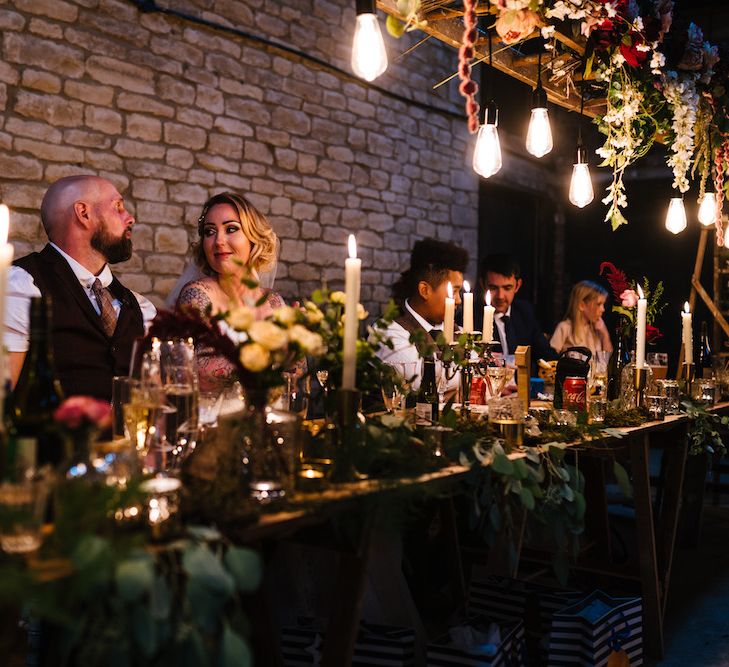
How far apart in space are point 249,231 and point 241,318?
1840mm

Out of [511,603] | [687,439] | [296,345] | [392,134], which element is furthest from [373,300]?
[296,345]

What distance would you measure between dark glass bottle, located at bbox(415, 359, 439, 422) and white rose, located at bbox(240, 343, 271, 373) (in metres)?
0.81

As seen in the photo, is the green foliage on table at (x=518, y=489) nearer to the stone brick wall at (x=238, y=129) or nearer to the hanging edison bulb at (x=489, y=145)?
the hanging edison bulb at (x=489, y=145)

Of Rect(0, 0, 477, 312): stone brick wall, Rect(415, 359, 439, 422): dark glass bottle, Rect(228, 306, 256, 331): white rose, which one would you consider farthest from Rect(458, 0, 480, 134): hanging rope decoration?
Rect(0, 0, 477, 312): stone brick wall

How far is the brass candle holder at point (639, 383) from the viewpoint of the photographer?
324 cm

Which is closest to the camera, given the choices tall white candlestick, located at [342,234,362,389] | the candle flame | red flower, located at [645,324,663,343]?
the candle flame

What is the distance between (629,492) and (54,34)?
12.3 ft

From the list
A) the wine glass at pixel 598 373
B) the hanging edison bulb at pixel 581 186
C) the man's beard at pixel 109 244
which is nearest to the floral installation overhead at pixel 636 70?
the hanging edison bulb at pixel 581 186

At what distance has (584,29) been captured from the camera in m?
3.26

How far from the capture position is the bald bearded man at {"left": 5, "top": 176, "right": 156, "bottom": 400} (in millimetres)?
3102

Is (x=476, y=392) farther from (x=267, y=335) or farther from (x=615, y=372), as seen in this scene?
(x=267, y=335)

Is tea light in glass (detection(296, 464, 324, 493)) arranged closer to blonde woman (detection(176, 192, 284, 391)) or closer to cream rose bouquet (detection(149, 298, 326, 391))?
cream rose bouquet (detection(149, 298, 326, 391))

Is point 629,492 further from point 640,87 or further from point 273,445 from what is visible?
point 640,87

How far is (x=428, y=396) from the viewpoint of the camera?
244 centimetres
